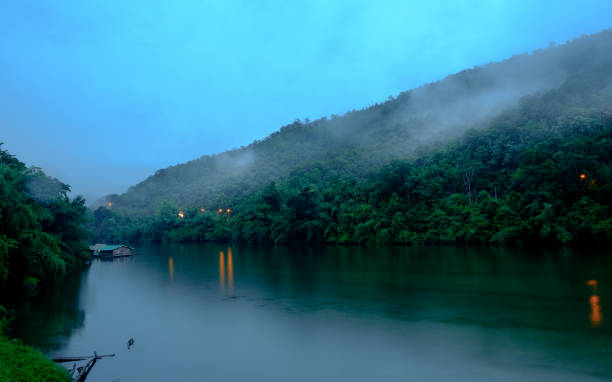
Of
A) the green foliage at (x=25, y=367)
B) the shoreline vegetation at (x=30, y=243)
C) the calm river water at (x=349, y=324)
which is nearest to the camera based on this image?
the green foliage at (x=25, y=367)

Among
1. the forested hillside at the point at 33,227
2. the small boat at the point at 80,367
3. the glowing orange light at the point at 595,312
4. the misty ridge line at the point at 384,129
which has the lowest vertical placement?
the glowing orange light at the point at 595,312

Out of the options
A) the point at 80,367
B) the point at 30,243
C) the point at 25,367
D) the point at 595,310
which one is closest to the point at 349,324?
the point at 80,367

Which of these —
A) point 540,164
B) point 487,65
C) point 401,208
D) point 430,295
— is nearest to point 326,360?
point 430,295

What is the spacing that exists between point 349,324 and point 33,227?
14.5m

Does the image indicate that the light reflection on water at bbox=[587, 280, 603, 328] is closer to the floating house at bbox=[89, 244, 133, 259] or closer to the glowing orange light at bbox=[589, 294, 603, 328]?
the glowing orange light at bbox=[589, 294, 603, 328]

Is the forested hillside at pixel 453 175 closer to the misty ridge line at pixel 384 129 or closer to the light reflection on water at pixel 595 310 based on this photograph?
the misty ridge line at pixel 384 129

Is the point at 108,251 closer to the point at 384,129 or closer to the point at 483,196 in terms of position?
the point at 483,196

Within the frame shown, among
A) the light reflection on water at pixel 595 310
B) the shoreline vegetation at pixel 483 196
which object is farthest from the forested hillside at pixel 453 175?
the light reflection on water at pixel 595 310

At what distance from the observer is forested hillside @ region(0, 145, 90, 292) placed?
14242 millimetres

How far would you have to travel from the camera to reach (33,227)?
17391 mm

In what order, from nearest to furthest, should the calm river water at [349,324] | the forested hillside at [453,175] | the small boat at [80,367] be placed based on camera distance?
the small boat at [80,367] → the calm river water at [349,324] → the forested hillside at [453,175]

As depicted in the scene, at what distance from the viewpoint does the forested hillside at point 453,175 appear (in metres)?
31.6

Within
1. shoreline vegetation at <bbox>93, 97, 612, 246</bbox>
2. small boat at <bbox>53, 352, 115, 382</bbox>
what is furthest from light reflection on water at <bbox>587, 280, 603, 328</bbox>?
shoreline vegetation at <bbox>93, 97, 612, 246</bbox>

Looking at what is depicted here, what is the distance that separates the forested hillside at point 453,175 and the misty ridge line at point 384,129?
1.31 feet
